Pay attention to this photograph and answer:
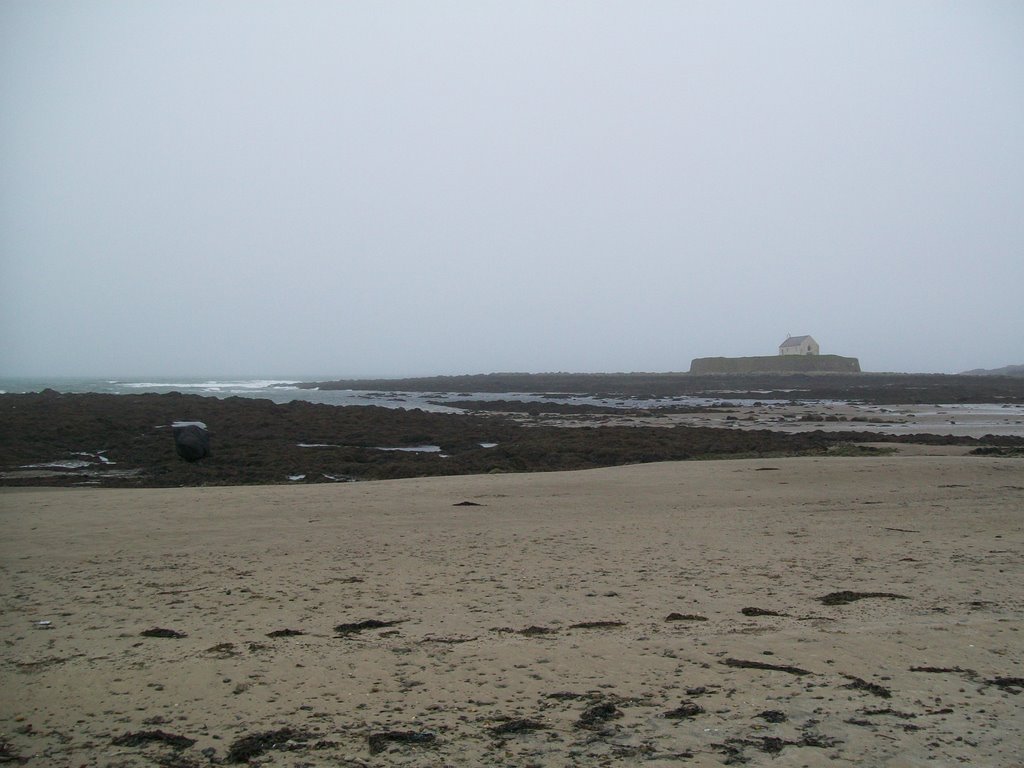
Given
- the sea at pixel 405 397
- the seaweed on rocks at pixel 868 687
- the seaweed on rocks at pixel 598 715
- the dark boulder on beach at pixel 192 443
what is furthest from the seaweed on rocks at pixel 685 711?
the sea at pixel 405 397

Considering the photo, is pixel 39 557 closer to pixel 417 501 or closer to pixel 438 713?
pixel 417 501

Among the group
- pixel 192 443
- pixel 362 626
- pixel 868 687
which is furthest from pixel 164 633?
pixel 192 443

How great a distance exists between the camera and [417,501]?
962cm

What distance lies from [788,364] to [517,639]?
7484 centimetres

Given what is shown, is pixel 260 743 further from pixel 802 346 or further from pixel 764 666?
pixel 802 346

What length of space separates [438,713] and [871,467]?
10.9m

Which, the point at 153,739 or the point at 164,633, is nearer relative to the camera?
the point at 153,739

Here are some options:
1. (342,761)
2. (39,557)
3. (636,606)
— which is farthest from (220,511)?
(342,761)

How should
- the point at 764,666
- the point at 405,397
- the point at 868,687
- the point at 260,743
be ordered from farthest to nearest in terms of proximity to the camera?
the point at 405,397 < the point at 764,666 < the point at 868,687 < the point at 260,743

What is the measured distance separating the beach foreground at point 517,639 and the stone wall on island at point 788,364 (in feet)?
225

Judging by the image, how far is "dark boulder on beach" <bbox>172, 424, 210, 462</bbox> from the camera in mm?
14867

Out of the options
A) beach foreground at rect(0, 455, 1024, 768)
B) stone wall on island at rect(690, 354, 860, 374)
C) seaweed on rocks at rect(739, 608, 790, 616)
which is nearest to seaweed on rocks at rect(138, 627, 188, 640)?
beach foreground at rect(0, 455, 1024, 768)

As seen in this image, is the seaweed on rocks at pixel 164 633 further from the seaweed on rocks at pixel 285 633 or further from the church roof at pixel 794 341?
the church roof at pixel 794 341

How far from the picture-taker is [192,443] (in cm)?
1489
